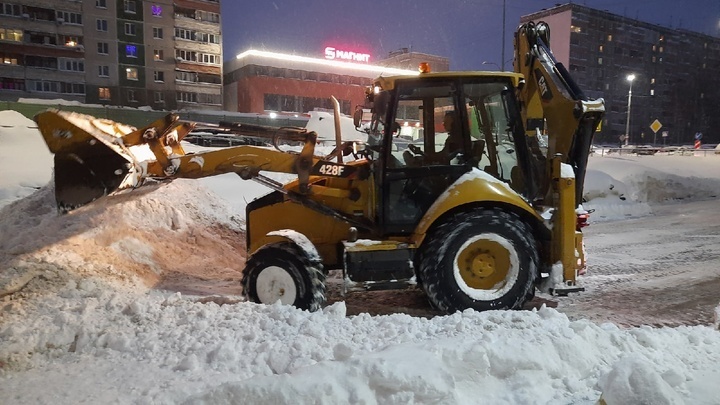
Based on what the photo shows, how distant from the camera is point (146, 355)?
407 centimetres

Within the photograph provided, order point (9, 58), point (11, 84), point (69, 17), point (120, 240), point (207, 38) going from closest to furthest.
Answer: point (120, 240)
point (11, 84)
point (9, 58)
point (69, 17)
point (207, 38)

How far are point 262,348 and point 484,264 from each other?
7.93ft

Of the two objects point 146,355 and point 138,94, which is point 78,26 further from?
point 146,355

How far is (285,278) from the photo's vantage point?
17.1 feet

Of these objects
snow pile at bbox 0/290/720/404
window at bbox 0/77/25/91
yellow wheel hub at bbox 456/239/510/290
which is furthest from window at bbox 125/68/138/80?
yellow wheel hub at bbox 456/239/510/290

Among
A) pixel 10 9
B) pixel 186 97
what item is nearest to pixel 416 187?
pixel 186 97

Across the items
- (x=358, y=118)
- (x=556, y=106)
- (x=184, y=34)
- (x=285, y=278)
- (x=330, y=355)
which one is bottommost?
(x=330, y=355)

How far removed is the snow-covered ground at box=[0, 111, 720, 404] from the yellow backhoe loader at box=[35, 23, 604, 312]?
2.05 feet

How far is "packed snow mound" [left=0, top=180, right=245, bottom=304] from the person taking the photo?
18.6 ft

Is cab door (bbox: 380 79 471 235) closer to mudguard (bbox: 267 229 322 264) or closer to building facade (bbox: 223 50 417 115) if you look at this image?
mudguard (bbox: 267 229 322 264)

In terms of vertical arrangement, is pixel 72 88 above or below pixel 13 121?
above

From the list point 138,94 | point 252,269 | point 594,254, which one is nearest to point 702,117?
point 138,94

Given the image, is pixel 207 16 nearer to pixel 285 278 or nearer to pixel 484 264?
pixel 285 278

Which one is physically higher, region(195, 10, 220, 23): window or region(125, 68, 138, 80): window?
region(195, 10, 220, 23): window
